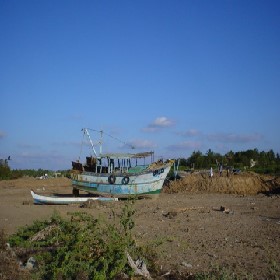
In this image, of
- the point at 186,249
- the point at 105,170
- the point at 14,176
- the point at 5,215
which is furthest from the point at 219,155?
the point at 186,249

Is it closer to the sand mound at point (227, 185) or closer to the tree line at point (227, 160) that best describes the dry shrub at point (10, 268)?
the sand mound at point (227, 185)

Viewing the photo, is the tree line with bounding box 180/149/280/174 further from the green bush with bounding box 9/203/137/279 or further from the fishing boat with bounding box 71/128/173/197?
the green bush with bounding box 9/203/137/279

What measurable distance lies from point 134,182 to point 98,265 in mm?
15441

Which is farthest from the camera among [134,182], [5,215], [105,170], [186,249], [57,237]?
[105,170]

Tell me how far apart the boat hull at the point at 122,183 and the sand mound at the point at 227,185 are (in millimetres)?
6636

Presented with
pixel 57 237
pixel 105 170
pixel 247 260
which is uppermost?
pixel 105 170

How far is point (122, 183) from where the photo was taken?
2106cm

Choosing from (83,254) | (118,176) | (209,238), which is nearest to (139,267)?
(83,254)

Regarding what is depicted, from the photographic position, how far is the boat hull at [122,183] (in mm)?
21047

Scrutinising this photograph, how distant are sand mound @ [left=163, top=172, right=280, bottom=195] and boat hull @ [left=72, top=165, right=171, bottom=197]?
664 cm

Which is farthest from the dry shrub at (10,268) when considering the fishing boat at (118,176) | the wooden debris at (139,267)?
the fishing boat at (118,176)

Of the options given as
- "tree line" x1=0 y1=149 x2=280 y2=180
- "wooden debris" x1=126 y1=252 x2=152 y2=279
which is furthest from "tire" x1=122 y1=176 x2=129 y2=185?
"tree line" x1=0 y1=149 x2=280 y2=180

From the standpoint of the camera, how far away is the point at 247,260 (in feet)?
23.5

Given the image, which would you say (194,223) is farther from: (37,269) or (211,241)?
(37,269)
